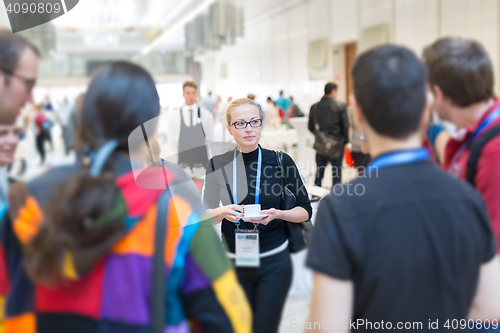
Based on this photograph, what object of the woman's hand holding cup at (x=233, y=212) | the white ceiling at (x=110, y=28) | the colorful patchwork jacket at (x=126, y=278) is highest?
the white ceiling at (x=110, y=28)

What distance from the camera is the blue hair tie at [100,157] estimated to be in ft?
2.47

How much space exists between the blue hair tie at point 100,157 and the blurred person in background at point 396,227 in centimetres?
49

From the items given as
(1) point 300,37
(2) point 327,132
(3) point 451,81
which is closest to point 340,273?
(3) point 451,81

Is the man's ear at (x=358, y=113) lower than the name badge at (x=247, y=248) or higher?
higher

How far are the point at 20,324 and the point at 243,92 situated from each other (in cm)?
A: 2136

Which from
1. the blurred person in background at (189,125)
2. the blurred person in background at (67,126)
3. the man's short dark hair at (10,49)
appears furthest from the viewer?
the blurred person in background at (189,125)

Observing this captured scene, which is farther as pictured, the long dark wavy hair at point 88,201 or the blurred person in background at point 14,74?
the blurred person in background at point 14,74

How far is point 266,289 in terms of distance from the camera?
1.78 meters

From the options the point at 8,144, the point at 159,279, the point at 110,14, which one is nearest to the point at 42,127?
the point at 8,144

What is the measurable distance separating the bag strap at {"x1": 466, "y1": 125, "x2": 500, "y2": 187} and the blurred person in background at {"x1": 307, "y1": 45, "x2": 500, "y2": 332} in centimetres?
18

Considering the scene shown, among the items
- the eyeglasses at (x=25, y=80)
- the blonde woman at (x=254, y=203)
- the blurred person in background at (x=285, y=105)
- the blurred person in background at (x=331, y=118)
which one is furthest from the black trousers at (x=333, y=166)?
the blurred person in background at (x=285, y=105)

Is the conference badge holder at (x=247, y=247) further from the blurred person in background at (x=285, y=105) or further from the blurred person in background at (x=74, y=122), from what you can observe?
the blurred person in background at (x=285, y=105)

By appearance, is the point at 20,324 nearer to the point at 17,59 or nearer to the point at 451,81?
the point at 17,59

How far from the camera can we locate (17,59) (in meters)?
1.00
